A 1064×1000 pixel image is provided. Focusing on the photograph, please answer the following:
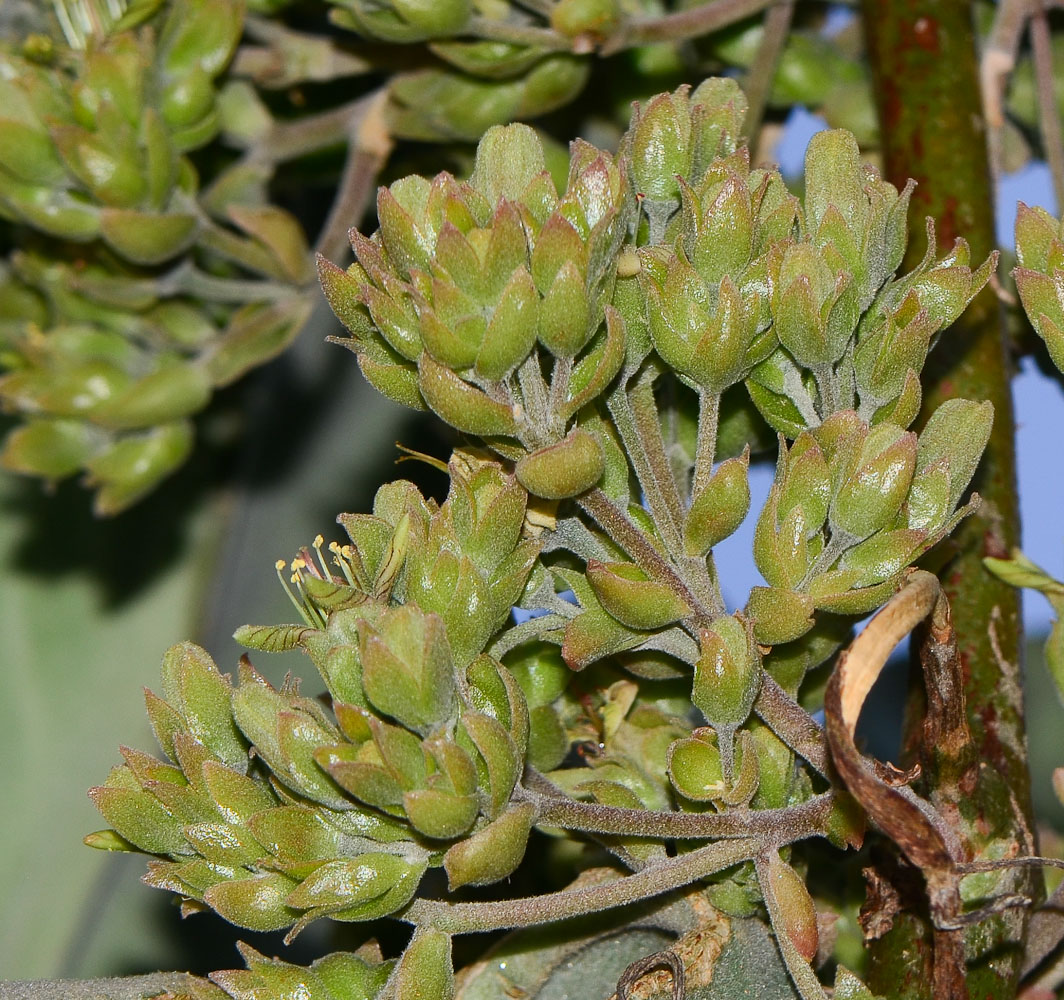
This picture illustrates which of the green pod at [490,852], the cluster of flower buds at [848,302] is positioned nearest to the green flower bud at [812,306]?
the cluster of flower buds at [848,302]

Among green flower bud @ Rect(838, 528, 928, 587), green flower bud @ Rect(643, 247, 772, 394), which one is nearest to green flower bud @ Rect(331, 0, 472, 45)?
green flower bud @ Rect(643, 247, 772, 394)

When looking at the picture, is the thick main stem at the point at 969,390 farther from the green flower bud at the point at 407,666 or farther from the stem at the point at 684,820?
the green flower bud at the point at 407,666

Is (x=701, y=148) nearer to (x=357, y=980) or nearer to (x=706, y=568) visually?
(x=706, y=568)

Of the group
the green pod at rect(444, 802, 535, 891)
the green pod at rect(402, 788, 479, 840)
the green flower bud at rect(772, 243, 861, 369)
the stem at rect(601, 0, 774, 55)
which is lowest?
the green pod at rect(444, 802, 535, 891)

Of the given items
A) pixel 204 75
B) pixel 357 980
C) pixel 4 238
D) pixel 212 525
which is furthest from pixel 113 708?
pixel 357 980

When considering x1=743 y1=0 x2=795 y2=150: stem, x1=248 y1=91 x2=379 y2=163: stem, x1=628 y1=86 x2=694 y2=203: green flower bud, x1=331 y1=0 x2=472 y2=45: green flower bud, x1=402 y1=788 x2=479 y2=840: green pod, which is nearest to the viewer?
x1=402 y1=788 x2=479 y2=840: green pod

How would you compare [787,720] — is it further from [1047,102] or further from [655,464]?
[1047,102]

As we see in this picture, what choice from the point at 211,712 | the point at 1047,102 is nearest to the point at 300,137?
the point at 1047,102

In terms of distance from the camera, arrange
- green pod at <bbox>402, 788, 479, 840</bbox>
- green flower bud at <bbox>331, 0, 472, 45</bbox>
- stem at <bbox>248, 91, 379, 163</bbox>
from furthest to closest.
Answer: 1. stem at <bbox>248, 91, 379, 163</bbox>
2. green flower bud at <bbox>331, 0, 472, 45</bbox>
3. green pod at <bbox>402, 788, 479, 840</bbox>

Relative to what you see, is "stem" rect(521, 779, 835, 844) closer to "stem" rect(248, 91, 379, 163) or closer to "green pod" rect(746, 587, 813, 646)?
"green pod" rect(746, 587, 813, 646)
